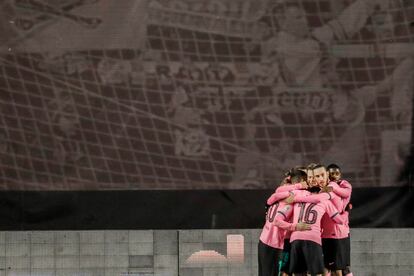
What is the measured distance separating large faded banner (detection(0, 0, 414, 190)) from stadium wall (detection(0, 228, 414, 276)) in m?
0.59

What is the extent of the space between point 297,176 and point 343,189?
2.75 feet

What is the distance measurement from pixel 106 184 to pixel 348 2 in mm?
3689

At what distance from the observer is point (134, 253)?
14.6 m

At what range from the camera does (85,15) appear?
14.5 metres

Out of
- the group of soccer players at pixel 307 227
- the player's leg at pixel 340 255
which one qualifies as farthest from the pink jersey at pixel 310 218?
the player's leg at pixel 340 255

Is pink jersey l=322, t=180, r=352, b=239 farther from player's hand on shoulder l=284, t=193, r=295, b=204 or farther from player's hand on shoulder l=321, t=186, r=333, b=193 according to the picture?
player's hand on shoulder l=284, t=193, r=295, b=204

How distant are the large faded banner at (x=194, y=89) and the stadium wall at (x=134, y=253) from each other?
589mm

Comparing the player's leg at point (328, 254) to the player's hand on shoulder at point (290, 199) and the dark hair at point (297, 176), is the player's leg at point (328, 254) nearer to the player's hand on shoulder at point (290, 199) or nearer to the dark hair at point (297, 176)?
the dark hair at point (297, 176)

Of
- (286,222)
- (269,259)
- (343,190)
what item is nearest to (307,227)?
(286,222)

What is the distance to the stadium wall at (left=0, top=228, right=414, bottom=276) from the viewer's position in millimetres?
14570

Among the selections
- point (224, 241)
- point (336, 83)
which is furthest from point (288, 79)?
point (224, 241)

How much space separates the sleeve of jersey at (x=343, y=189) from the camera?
1329 centimetres

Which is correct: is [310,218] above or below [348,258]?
above

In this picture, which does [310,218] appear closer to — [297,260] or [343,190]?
[297,260]
